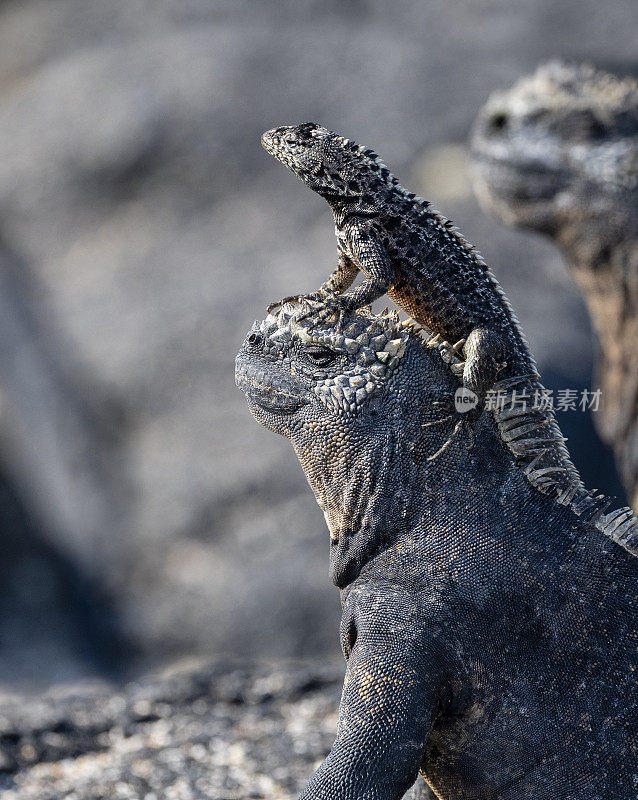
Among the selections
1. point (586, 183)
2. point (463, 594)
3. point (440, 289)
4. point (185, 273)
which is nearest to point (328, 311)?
point (440, 289)

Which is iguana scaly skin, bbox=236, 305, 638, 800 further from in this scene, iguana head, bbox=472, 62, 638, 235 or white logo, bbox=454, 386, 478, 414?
iguana head, bbox=472, 62, 638, 235

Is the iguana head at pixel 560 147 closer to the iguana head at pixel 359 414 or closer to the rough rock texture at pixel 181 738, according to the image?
the rough rock texture at pixel 181 738

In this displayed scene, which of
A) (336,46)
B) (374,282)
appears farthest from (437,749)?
(336,46)

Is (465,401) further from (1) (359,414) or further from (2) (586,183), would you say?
(2) (586,183)

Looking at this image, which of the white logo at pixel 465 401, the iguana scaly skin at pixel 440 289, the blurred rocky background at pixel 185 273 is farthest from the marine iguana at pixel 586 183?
the white logo at pixel 465 401

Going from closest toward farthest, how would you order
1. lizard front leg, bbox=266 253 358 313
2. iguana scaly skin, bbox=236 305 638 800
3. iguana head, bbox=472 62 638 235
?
iguana scaly skin, bbox=236 305 638 800 → lizard front leg, bbox=266 253 358 313 → iguana head, bbox=472 62 638 235

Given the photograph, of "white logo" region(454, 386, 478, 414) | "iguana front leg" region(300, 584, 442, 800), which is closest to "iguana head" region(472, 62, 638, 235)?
"white logo" region(454, 386, 478, 414)

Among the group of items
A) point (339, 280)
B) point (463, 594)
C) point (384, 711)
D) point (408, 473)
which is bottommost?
point (384, 711)
